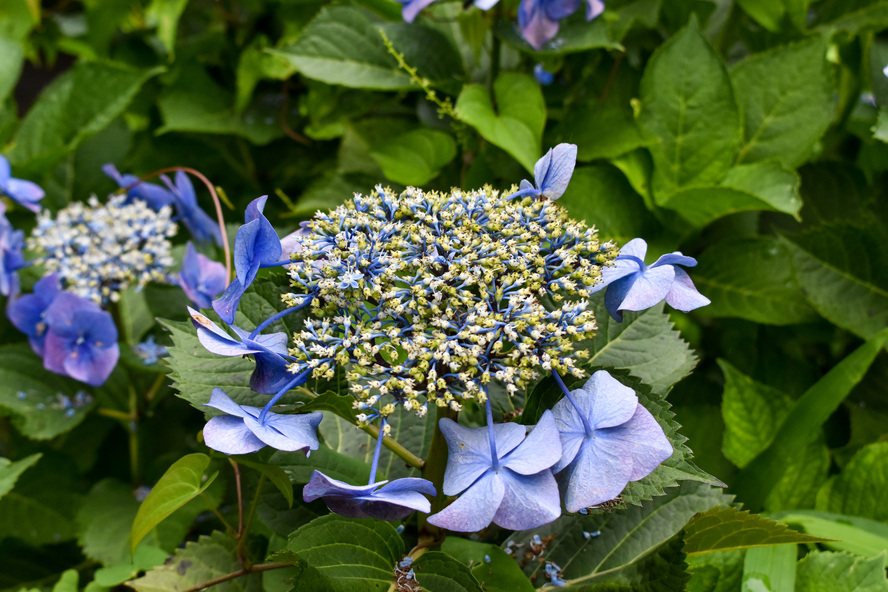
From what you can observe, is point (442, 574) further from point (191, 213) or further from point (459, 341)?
point (191, 213)

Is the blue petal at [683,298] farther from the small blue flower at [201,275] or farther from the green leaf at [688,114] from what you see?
the small blue flower at [201,275]

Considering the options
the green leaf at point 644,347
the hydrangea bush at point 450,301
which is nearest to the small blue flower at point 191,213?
the hydrangea bush at point 450,301

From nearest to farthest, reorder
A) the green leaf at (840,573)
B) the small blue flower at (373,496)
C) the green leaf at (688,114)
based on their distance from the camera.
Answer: the small blue flower at (373,496)
the green leaf at (840,573)
the green leaf at (688,114)

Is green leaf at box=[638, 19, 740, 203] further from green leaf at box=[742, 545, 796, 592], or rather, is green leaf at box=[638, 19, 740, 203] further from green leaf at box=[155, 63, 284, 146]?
green leaf at box=[155, 63, 284, 146]

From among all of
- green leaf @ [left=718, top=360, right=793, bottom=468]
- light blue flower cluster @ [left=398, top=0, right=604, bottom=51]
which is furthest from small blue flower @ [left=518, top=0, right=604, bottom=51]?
green leaf @ [left=718, top=360, right=793, bottom=468]

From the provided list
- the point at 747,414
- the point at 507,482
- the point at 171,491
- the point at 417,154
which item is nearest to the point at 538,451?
the point at 507,482
